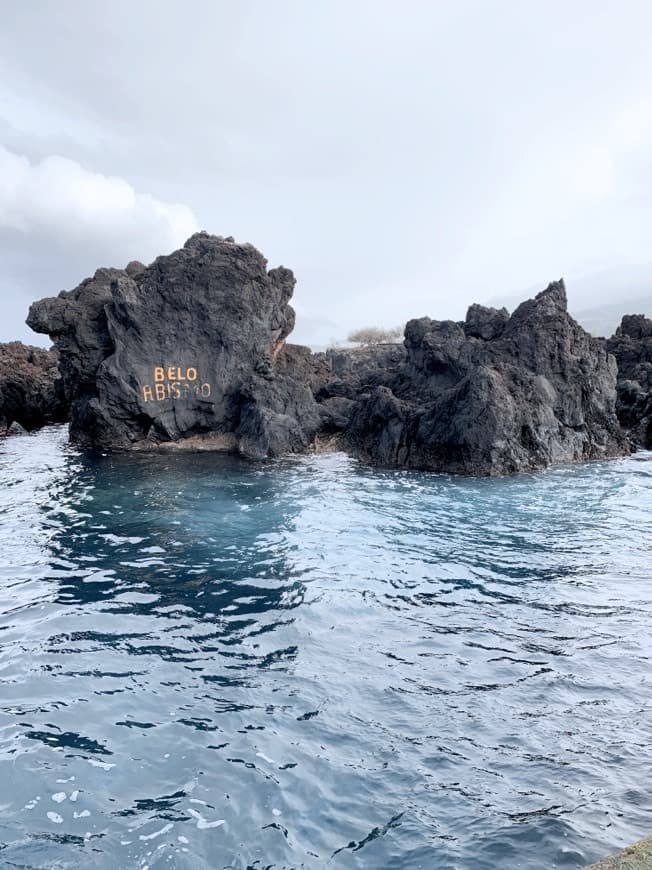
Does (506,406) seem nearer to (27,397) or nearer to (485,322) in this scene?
(485,322)

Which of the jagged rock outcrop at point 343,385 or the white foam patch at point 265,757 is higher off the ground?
the jagged rock outcrop at point 343,385

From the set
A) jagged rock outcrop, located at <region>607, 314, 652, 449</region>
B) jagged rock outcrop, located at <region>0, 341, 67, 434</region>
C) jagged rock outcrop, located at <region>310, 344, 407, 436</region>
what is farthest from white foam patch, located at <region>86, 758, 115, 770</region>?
jagged rock outcrop, located at <region>0, 341, 67, 434</region>

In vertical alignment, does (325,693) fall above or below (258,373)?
below

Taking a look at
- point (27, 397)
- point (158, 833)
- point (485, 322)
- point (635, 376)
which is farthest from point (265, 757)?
point (27, 397)

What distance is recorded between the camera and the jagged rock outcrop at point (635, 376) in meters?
26.8

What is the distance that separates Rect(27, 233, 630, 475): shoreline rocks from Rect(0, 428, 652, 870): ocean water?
29.1 ft

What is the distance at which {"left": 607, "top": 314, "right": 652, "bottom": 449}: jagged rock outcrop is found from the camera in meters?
26.8

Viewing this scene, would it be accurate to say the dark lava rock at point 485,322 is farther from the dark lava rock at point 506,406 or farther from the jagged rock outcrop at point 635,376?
the jagged rock outcrop at point 635,376

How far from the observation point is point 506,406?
65.9 feet

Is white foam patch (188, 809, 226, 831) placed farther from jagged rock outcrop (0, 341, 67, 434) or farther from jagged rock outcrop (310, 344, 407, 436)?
jagged rock outcrop (0, 341, 67, 434)

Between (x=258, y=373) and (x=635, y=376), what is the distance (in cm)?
1787

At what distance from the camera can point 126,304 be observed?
24.8 m

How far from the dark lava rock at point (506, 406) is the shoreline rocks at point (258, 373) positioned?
6 centimetres

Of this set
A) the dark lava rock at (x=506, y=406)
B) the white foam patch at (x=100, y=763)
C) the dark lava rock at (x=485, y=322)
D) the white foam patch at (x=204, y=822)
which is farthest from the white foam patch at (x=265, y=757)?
the dark lava rock at (x=485, y=322)
